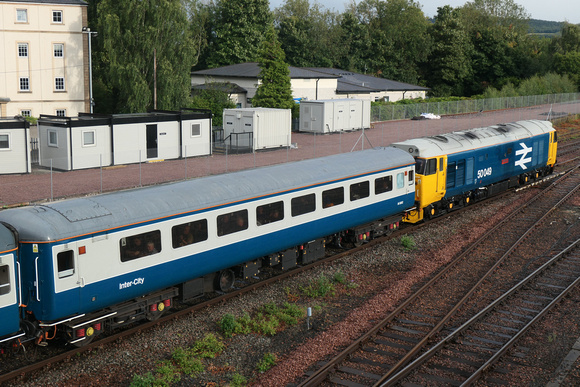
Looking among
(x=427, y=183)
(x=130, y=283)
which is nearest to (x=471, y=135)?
(x=427, y=183)

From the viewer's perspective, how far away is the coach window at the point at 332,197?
20766mm

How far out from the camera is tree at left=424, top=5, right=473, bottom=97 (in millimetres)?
97188

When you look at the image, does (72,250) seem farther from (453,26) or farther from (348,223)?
(453,26)

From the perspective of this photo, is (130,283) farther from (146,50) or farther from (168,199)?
(146,50)

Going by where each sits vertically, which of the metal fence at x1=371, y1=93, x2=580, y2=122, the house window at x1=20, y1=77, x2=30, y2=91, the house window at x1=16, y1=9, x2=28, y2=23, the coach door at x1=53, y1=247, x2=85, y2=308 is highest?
Result: the house window at x1=16, y1=9, x2=28, y2=23

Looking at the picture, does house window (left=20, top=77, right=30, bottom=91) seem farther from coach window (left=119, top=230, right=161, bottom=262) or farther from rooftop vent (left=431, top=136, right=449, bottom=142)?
coach window (left=119, top=230, right=161, bottom=262)

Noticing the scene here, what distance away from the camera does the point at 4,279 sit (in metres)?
12.7

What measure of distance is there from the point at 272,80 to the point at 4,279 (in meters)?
43.2

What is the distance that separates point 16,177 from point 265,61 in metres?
26.8

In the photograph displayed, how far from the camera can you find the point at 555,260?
22.2 m

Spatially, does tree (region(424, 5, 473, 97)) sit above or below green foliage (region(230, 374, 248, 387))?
above

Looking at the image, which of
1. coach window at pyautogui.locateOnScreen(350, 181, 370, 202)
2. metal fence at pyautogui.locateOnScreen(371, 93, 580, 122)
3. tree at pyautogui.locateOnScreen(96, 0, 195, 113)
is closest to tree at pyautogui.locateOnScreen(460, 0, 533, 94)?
metal fence at pyautogui.locateOnScreen(371, 93, 580, 122)

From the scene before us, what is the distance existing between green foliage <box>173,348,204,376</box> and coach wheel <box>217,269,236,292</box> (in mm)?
3758

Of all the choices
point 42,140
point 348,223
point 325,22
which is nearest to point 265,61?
point 42,140
